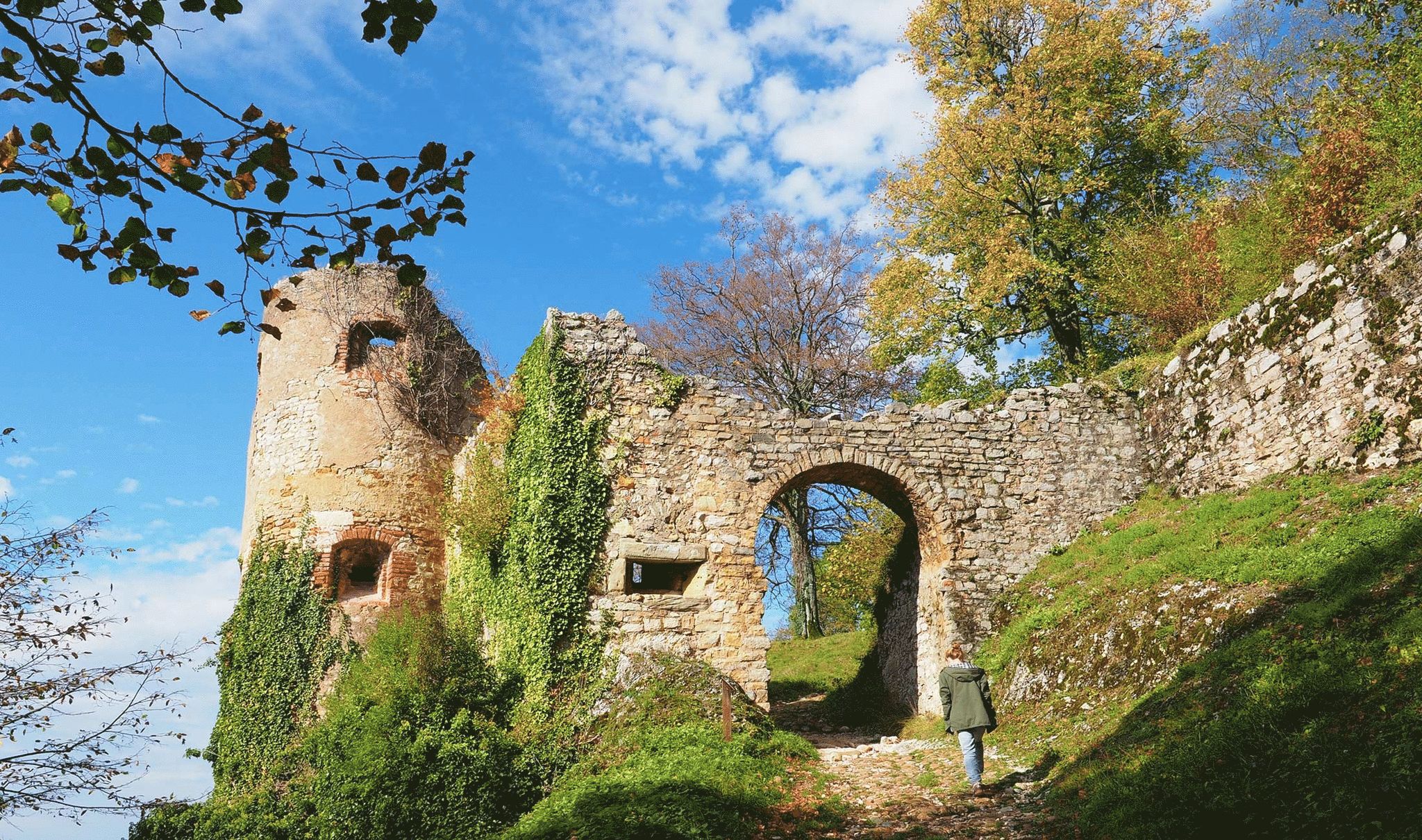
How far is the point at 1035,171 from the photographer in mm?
20562

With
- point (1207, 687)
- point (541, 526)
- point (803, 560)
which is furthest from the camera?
point (803, 560)

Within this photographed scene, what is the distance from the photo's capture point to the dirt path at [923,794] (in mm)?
7512

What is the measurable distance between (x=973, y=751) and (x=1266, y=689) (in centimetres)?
278

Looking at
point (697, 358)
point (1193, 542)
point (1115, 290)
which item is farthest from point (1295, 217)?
point (697, 358)

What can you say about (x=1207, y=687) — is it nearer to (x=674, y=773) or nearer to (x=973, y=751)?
(x=973, y=751)

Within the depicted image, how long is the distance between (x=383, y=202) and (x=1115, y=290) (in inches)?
602

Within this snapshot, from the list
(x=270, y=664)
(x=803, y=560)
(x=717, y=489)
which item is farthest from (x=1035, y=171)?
(x=270, y=664)

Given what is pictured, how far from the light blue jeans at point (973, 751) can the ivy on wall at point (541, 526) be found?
185 inches

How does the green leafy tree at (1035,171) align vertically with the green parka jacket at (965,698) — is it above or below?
above

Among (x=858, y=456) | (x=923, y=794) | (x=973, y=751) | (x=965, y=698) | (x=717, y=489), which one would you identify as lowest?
(x=923, y=794)

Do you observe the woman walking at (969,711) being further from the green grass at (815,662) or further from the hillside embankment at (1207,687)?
the green grass at (815,662)

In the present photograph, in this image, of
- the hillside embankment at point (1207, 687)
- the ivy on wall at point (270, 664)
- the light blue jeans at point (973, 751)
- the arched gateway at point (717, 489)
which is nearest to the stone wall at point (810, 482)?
the arched gateway at point (717, 489)

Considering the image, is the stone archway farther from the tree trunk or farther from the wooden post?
the tree trunk

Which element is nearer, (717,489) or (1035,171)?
(717,489)
